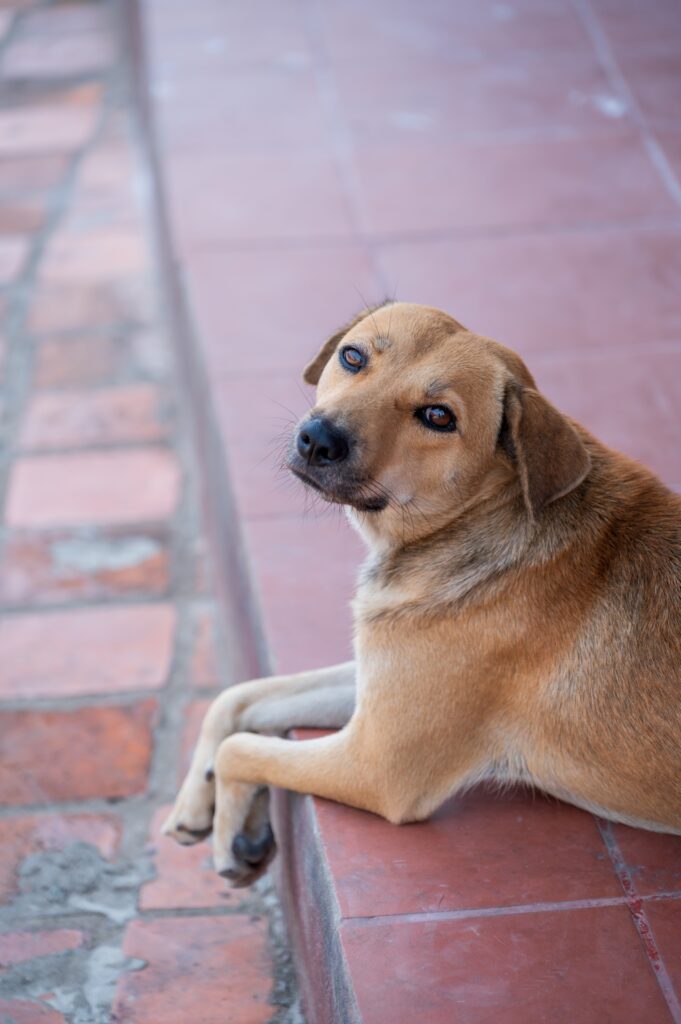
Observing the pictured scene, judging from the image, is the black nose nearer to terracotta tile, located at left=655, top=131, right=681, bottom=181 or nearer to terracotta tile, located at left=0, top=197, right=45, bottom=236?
terracotta tile, located at left=655, top=131, right=681, bottom=181

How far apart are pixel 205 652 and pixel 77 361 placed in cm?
201

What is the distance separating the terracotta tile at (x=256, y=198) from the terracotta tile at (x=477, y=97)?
46cm

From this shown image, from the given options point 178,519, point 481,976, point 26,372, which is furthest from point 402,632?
point 26,372

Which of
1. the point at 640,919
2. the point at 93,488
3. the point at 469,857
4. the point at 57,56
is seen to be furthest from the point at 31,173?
the point at 640,919

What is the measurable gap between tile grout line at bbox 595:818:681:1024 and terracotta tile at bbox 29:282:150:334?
3.91 m

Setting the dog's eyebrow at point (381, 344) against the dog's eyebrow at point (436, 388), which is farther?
the dog's eyebrow at point (381, 344)

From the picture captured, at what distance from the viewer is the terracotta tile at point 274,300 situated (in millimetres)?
4508

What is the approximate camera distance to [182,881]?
3.21 meters

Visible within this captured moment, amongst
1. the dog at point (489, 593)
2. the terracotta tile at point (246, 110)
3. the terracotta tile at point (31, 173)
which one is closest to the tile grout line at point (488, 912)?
the dog at point (489, 593)

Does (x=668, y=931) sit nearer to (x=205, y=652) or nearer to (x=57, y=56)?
(x=205, y=652)

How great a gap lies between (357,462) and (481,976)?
1.01m

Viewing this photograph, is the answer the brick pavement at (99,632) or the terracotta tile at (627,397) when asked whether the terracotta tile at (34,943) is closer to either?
the brick pavement at (99,632)

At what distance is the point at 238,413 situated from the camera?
164 inches

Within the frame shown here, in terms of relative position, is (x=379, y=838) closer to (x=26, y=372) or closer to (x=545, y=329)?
(x=545, y=329)
